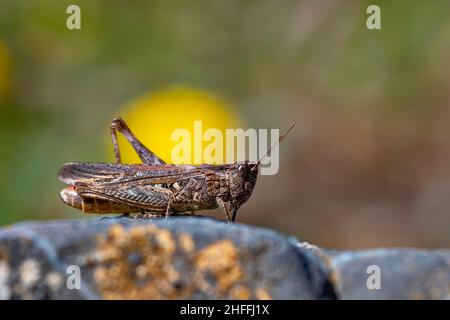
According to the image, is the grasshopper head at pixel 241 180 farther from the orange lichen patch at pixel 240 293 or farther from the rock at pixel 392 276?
the orange lichen patch at pixel 240 293

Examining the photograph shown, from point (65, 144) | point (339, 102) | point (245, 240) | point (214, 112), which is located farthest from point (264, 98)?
point (245, 240)

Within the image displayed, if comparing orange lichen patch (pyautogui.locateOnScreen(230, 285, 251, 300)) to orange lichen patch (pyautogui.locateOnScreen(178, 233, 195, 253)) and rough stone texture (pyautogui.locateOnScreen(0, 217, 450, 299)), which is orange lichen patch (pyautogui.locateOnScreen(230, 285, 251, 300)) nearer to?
rough stone texture (pyautogui.locateOnScreen(0, 217, 450, 299))

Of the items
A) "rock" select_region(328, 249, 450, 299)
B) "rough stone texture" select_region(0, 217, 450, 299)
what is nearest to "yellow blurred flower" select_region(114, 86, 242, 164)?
"rock" select_region(328, 249, 450, 299)

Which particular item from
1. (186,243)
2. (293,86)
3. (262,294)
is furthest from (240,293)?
(293,86)

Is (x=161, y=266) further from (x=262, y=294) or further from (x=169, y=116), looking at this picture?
(x=169, y=116)

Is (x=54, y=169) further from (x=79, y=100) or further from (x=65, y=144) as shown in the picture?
(x=79, y=100)

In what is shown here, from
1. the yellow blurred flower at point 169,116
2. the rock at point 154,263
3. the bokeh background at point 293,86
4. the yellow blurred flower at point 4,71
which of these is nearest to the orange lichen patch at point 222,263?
the rock at point 154,263
